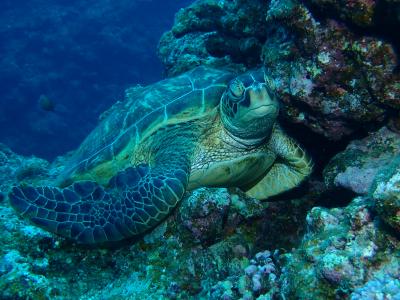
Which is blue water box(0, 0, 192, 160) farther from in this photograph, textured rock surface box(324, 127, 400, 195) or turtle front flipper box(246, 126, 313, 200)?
textured rock surface box(324, 127, 400, 195)

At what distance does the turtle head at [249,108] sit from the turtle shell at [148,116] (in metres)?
0.34

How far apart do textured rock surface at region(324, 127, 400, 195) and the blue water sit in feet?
56.0

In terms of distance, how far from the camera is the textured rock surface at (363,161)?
2.40 metres

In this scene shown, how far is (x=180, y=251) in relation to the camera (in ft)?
9.36

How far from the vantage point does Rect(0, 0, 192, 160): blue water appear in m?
18.2

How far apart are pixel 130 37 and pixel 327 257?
22473mm

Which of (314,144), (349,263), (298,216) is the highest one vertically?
(314,144)

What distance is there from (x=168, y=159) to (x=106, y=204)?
31.0 inches

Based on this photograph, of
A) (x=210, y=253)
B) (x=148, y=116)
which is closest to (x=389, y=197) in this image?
(x=210, y=253)

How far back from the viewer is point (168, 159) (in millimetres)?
3518

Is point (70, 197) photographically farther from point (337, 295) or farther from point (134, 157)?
point (337, 295)

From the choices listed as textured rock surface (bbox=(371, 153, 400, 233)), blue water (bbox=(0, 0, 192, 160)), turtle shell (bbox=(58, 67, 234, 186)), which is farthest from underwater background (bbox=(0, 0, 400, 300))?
blue water (bbox=(0, 0, 192, 160))

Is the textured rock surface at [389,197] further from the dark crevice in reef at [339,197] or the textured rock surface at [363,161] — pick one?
the dark crevice in reef at [339,197]

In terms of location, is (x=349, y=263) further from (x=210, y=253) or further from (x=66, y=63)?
(x=66, y=63)
